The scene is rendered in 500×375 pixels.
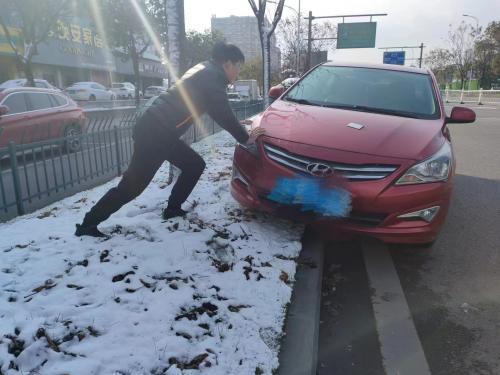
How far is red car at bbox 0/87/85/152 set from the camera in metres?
8.55

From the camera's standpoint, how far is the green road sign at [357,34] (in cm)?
3269

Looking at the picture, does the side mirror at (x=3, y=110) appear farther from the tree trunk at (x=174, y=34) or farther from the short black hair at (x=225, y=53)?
the short black hair at (x=225, y=53)

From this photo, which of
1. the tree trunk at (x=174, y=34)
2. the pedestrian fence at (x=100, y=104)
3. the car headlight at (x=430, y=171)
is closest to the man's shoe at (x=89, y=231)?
the car headlight at (x=430, y=171)

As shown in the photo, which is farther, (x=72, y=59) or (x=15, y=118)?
(x=72, y=59)

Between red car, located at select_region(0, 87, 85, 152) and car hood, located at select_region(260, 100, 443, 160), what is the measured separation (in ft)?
18.6

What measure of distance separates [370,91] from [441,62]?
66115 mm

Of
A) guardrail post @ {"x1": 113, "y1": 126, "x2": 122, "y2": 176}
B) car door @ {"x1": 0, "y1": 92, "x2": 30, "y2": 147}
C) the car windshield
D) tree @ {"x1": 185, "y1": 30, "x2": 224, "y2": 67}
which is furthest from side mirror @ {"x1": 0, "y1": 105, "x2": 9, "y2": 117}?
tree @ {"x1": 185, "y1": 30, "x2": 224, "y2": 67}

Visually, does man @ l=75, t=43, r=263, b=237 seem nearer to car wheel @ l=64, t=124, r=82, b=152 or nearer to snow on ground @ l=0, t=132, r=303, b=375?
snow on ground @ l=0, t=132, r=303, b=375

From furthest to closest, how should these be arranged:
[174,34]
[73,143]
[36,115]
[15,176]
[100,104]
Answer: [100,104] → [36,115] → [73,143] → [174,34] → [15,176]

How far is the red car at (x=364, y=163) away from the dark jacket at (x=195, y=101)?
1.77 ft

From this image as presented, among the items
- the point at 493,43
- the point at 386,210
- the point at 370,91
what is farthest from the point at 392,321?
the point at 493,43

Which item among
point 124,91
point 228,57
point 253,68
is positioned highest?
point 228,57

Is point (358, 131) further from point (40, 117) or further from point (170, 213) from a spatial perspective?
point (40, 117)

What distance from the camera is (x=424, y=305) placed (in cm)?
322
